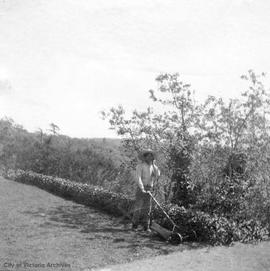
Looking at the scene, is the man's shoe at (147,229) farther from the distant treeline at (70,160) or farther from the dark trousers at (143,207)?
the distant treeline at (70,160)

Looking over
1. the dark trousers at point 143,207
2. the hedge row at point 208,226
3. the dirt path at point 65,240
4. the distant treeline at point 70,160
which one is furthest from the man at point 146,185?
the distant treeline at point 70,160

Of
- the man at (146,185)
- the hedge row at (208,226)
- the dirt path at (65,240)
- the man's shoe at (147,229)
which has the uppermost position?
the man at (146,185)

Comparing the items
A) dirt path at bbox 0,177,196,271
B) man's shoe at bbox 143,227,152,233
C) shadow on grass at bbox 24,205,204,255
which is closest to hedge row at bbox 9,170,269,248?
man's shoe at bbox 143,227,152,233

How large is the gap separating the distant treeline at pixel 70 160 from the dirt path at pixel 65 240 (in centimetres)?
431

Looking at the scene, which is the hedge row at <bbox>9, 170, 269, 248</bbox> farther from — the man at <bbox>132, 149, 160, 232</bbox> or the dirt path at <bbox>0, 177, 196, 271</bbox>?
the dirt path at <bbox>0, 177, 196, 271</bbox>

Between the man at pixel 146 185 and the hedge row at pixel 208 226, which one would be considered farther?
the man at pixel 146 185

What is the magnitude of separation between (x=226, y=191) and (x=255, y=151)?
1.47 metres

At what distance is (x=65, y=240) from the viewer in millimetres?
9445

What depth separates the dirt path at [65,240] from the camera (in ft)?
25.5

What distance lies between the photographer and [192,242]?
10031 millimetres

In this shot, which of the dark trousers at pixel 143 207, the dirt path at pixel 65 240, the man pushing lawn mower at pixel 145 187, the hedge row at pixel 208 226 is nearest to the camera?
the dirt path at pixel 65 240

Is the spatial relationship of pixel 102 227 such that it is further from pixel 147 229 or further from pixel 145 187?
pixel 145 187

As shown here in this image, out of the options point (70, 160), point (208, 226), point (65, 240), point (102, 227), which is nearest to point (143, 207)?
point (102, 227)

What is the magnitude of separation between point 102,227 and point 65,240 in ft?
7.00
